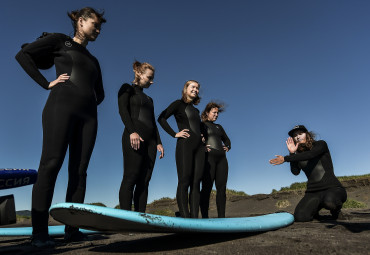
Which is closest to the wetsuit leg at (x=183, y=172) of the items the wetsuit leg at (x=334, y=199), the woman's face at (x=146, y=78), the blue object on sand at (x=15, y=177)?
the woman's face at (x=146, y=78)

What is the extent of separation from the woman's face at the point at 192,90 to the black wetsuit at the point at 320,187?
4.99 feet

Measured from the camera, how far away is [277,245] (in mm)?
2016

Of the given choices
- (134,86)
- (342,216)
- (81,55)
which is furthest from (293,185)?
(81,55)

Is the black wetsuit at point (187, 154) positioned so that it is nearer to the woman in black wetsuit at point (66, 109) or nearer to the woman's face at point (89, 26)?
the woman in black wetsuit at point (66, 109)

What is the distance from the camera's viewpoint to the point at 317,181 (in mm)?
4004

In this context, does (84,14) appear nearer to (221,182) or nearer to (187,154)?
(187,154)

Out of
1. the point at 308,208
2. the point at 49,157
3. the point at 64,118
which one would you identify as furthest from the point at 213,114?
the point at 49,157

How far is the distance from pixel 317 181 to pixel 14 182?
3482 mm

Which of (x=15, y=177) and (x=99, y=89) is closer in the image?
(x=15, y=177)

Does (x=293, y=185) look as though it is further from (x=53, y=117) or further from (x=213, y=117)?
(x=53, y=117)

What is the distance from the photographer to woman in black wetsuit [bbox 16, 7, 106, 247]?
2.27m

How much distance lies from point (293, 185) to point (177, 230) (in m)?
13.6

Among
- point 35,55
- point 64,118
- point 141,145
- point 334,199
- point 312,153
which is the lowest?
point 334,199

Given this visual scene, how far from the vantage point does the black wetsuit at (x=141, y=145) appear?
10.1 ft
